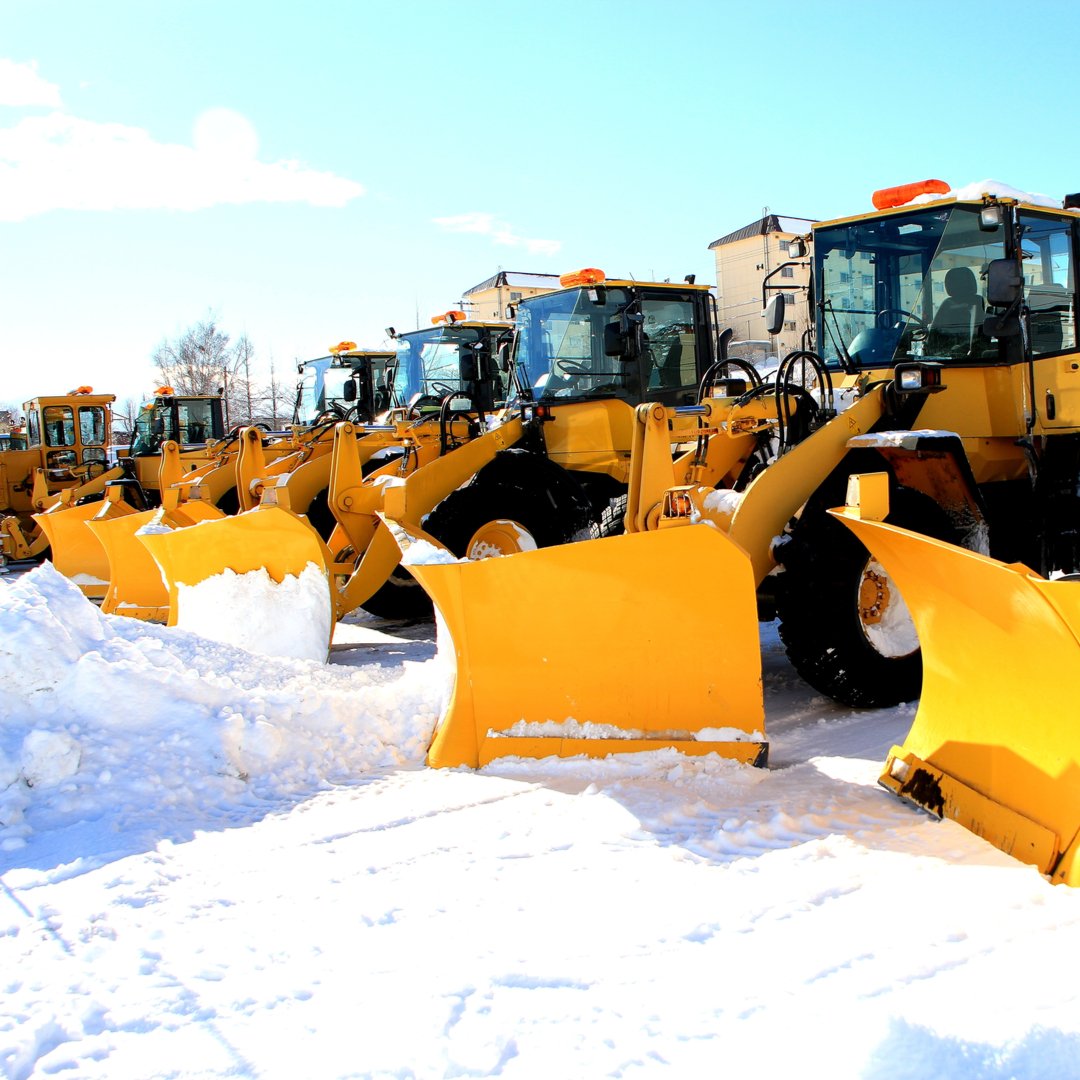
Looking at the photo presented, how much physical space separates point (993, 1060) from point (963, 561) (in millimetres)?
1503

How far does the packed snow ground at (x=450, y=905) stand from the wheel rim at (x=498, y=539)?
114 inches

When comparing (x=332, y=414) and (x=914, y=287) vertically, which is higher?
(x=914, y=287)

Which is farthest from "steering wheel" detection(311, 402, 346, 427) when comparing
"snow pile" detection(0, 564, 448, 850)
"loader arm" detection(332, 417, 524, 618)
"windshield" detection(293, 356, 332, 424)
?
"snow pile" detection(0, 564, 448, 850)

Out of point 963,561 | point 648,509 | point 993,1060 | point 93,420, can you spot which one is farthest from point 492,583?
point 93,420

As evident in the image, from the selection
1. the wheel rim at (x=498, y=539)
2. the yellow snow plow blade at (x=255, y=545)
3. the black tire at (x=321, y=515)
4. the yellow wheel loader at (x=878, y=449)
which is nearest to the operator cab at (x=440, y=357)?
the black tire at (x=321, y=515)

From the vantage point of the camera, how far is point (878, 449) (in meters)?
4.86

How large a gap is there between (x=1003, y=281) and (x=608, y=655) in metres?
2.89

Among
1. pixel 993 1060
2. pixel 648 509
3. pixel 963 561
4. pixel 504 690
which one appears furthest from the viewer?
pixel 648 509

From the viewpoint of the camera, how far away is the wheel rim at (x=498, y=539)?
282 inches

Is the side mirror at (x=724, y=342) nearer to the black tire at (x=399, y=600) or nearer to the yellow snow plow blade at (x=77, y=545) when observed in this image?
the black tire at (x=399, y=600)

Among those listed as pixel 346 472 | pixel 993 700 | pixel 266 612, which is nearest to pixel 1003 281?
pixel 993 700

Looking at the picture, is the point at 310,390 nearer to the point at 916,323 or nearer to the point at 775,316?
the point at 775,316

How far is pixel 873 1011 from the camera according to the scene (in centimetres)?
206

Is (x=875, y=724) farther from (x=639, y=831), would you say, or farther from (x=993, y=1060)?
(x=993, y=1060)
